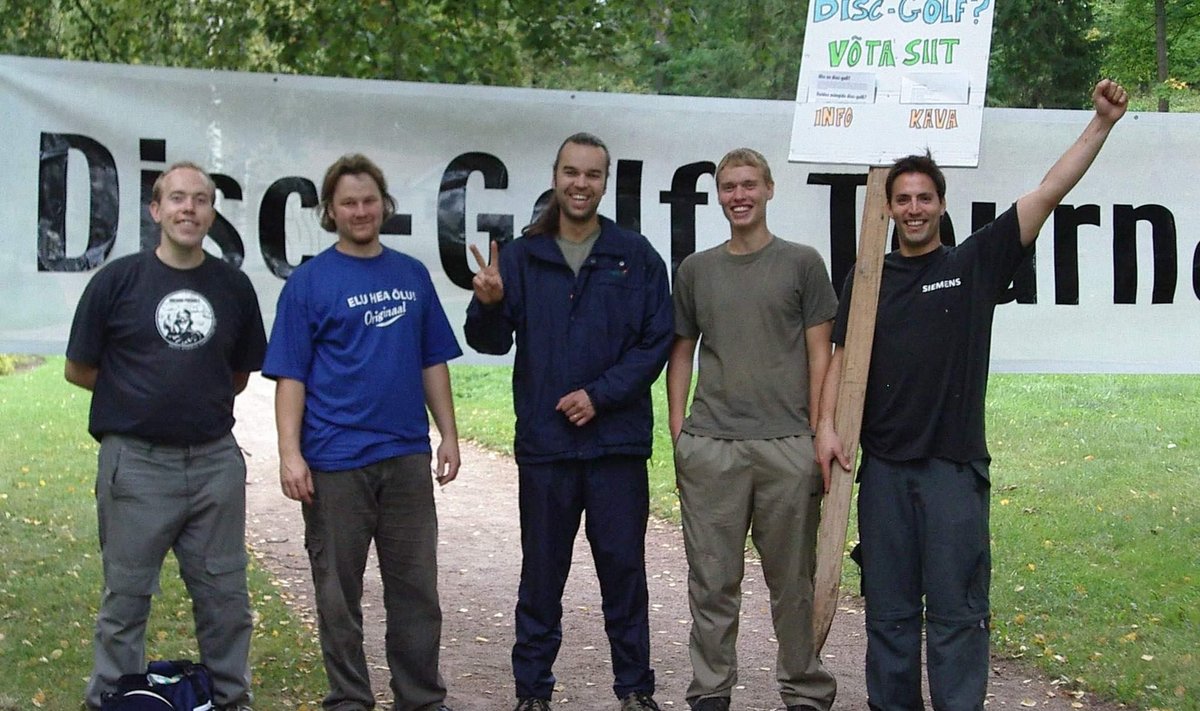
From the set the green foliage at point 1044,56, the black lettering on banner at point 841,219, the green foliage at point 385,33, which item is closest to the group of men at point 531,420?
the black lettering on banner at point 841,219

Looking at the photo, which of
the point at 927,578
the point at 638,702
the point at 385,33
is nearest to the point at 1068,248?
the point at 927,578

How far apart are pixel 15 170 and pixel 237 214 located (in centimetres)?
102

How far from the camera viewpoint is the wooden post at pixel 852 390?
16.5ft

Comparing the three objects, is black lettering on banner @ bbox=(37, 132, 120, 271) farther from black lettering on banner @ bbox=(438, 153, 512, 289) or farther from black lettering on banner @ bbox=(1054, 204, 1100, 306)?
black lettering on banner @ bbox=(1054, 204, 1100, 306)

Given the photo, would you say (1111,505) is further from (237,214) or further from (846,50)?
(237,214)

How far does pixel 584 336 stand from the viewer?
535 cm

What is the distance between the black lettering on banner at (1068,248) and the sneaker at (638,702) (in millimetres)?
3121

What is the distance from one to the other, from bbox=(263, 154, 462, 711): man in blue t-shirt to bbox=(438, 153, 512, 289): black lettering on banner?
4.86 ft

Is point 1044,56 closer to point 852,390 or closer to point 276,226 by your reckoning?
point 276,226

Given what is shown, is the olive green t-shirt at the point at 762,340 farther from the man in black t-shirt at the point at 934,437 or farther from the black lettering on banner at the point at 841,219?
the black lettering on banner at the point at 841,219

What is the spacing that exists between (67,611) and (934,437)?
A: 16.1ft

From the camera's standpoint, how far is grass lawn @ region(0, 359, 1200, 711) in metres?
6.44

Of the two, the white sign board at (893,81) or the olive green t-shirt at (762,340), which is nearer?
the olive green t-shirt at (762,340)

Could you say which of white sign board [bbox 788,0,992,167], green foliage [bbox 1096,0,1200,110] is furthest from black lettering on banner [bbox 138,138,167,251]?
green foliage [bbox 1096,0,1200,110]
